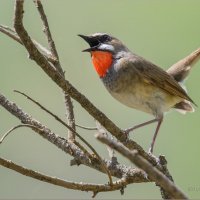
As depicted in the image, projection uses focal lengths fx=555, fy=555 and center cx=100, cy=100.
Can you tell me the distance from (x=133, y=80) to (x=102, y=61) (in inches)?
8.4

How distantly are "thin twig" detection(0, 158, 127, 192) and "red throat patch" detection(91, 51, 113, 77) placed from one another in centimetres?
140

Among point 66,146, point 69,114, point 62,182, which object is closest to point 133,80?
point 69,114

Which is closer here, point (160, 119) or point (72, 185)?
point (72, 185)

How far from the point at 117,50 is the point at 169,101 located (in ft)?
1.47

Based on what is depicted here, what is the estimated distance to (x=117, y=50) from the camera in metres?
3.43

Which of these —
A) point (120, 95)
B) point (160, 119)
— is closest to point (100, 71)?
point (120, 95)

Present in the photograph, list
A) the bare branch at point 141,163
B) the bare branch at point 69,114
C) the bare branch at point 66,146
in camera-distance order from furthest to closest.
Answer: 1. the bare branch at point 69,114
2. the bare branch at point 66,146
3. the bare branch at point 141,163

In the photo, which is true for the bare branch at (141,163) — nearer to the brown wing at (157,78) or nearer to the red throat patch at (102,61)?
the red throat patch at (102,61)

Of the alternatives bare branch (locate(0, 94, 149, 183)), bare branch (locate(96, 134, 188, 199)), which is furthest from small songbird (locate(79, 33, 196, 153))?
bare branch (locate(96, 134, 188, 199))

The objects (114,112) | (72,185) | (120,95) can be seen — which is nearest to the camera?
(72,185)

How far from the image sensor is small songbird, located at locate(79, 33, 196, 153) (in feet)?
10.5

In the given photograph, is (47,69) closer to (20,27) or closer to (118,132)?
(20,27)

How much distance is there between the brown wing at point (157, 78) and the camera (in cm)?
336

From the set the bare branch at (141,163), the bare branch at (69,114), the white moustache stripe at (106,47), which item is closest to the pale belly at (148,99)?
the white moustache stripe at (106,47)
